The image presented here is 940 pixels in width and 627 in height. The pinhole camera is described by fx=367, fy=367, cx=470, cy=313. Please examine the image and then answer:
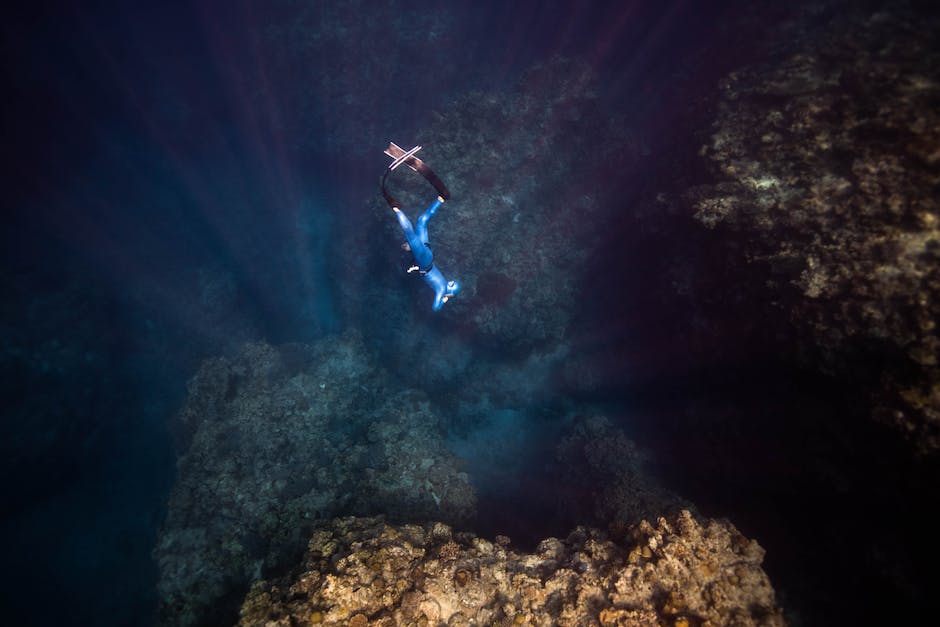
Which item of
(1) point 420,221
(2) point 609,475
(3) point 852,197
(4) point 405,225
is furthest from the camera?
(2) point 609,475

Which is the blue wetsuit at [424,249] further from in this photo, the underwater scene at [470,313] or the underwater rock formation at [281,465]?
the underwater rock formation at [281,465]

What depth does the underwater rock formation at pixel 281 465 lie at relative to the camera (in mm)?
5398

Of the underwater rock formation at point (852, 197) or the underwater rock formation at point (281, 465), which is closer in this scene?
the underwater rock formation at point (852, 197)

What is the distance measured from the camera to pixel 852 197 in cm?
421

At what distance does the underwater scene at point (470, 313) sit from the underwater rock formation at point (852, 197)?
3 centimetres

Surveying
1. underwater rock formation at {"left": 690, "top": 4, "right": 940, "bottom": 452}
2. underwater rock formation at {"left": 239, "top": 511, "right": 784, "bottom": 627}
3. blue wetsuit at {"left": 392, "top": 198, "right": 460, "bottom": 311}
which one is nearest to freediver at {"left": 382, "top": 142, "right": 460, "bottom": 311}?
blue wetsuit at {"left": 392, "top": 198, "right": 460, "bottom": 311}

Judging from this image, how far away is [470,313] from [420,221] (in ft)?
11.6

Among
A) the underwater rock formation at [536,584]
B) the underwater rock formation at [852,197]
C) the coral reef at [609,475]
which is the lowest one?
the underwater rock formation at [536,584]

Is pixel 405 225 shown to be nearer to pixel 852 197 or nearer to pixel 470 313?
pixel 470 313

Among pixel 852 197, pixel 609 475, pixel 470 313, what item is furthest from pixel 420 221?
pixel 609 475

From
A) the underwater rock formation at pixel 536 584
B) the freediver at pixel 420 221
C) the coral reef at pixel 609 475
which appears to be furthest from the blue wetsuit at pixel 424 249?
the coral reef at pixel 609 475

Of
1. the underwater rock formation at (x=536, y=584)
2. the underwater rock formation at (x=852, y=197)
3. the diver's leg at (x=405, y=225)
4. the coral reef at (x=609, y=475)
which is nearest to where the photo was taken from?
the underwater rock formation at (x=536, y=584)

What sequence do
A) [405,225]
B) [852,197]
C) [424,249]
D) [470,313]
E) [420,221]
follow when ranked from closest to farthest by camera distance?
1. [852,197]
2. [405,225]
3. [420,221]
4. [424,249]
5. [470,313]

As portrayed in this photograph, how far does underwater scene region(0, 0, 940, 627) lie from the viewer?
12.3 ft
